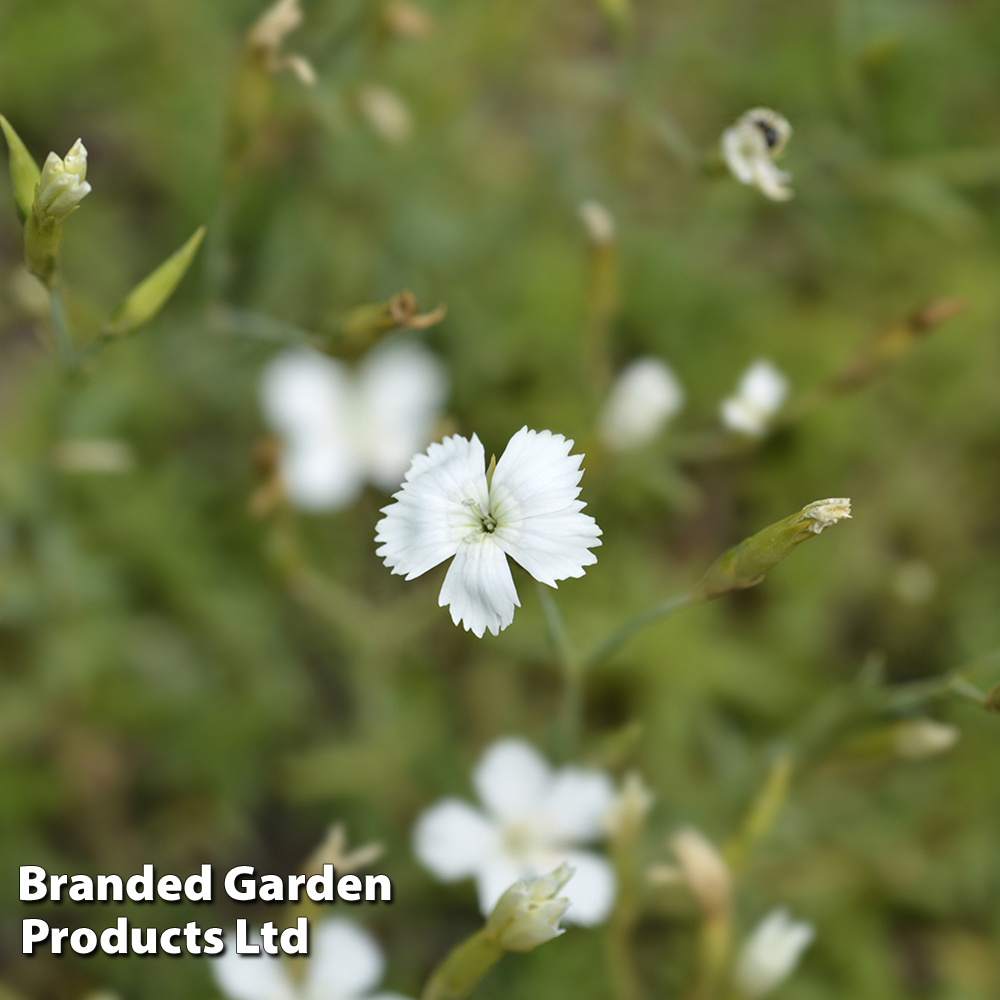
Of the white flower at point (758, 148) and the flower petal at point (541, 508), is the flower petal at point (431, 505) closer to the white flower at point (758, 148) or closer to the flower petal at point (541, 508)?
the flower petal at point (541, 508)

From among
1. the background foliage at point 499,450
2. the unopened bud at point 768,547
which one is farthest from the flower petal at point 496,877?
the unopened bud at point 768,547

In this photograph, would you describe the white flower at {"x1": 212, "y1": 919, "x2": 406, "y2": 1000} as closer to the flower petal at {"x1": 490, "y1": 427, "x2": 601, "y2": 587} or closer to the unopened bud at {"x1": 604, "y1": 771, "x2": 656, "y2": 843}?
the unopened bud at {"x1": 604, "y1": 771, "x2": 656, "y2": 843}

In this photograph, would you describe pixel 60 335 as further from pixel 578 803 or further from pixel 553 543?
pixel 578 803

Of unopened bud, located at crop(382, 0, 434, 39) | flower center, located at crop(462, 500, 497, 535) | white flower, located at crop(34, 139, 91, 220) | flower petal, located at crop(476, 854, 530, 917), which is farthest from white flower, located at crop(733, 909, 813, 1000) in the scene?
unopened bud, located at crop(382, 0, 434, 39)

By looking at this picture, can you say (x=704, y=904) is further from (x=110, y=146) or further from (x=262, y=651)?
(x=110, y=146)

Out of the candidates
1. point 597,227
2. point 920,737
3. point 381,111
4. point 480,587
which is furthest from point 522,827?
point 381,111
